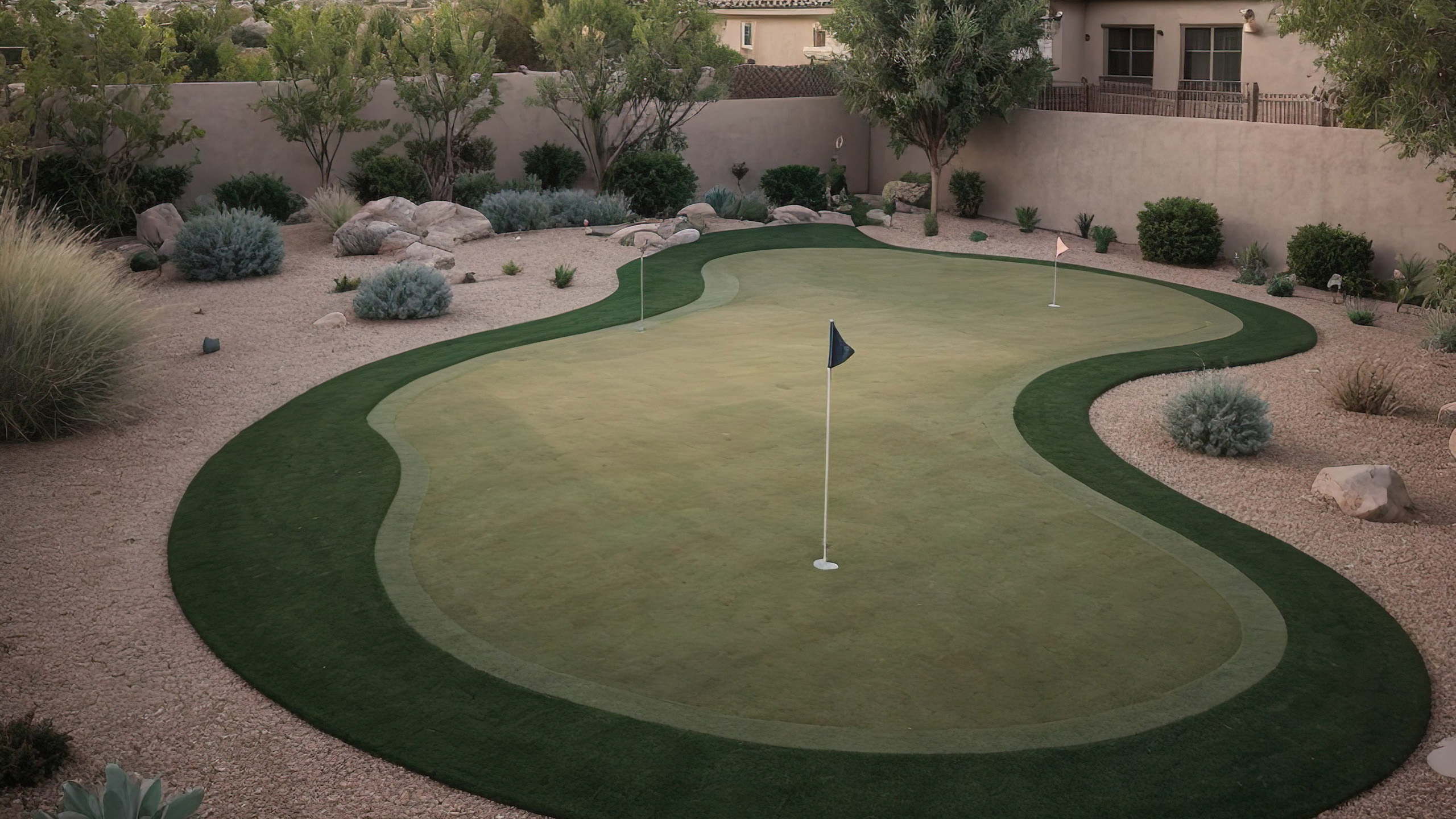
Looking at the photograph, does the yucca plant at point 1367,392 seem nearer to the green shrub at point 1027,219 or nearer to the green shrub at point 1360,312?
the green shrub at point 1360,312

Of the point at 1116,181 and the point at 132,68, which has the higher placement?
the point at 132,68

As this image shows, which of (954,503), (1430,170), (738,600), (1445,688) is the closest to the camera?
(1445,688)

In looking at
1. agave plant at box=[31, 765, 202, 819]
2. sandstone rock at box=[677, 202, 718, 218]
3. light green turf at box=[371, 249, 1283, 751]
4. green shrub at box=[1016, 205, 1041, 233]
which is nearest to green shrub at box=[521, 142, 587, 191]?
sandstone rock at box=[677, 202, 718, 218]

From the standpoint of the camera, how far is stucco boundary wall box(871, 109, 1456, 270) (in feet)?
49.7

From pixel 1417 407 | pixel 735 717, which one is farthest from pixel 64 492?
pixel 1417 407

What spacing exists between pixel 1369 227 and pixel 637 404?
10.8m

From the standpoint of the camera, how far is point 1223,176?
17.7 m

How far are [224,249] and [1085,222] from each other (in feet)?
44.7

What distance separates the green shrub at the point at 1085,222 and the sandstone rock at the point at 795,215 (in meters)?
4.76

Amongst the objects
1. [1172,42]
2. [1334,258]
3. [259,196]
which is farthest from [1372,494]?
[1172,42]

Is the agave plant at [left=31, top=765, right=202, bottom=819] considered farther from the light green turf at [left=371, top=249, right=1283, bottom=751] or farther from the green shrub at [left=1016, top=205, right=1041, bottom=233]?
the green shrub at [left=1016, top=205, right=1041, bottom=233]

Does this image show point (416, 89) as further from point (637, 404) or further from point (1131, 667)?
point (1131, 667)

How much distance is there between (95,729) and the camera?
5.50 m

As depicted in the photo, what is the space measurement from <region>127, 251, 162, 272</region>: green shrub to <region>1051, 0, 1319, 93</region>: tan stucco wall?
1727cm
